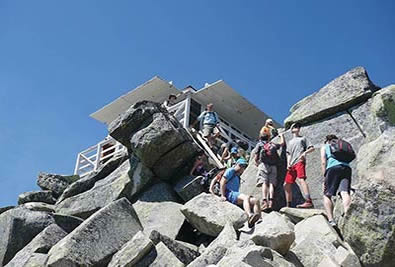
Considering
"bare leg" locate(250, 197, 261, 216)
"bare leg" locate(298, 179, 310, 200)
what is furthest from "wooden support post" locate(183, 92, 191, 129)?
"bare leg" locate(250, 197, 261, 216)

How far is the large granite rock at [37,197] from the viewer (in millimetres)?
20330

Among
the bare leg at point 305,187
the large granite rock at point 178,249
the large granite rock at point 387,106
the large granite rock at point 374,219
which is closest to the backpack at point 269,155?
the bare leg at point 305,187

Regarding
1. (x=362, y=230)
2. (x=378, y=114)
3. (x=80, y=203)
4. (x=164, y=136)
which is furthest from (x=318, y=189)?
(x=80, y=203)

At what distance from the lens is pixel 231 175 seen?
1316 cm

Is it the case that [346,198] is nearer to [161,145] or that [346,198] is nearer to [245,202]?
[245,202]

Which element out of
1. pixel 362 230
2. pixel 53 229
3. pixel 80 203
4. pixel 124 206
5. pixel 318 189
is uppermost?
pixel 80 203

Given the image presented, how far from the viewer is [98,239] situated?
→ 509 inches

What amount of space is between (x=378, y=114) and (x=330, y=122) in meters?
2.88

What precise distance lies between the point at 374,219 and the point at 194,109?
18.5m

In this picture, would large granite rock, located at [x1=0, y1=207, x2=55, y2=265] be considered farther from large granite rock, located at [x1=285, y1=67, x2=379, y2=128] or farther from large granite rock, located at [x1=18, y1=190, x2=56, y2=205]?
large granite rock, located at [x1=285, y1=67, x2=379, y2=128]

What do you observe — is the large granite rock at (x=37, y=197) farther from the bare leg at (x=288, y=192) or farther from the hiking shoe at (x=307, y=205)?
the hiking shoe at (x=307, y=205)

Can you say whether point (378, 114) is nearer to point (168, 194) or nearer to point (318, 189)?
point (318, 189)

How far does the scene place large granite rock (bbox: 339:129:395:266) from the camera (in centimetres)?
912

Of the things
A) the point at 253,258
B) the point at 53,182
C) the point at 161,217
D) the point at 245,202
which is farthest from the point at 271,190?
the point at 53,182
